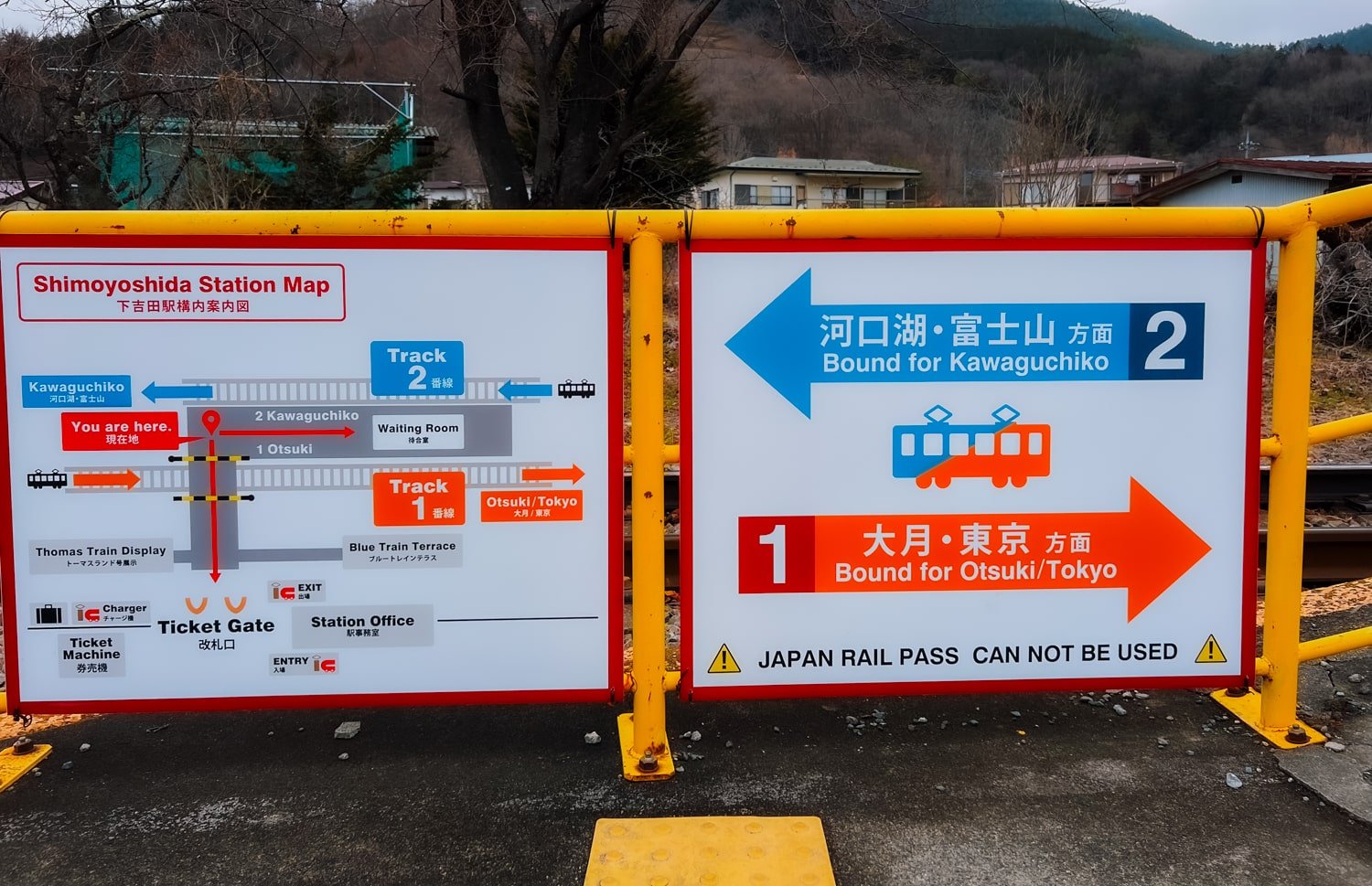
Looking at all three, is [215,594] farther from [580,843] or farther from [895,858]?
[895,858]

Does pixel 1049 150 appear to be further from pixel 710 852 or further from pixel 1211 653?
pixel 710 852

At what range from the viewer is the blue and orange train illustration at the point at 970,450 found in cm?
314

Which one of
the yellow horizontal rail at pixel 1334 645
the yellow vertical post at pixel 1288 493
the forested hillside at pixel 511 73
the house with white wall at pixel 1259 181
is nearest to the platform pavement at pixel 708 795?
the yellow vertical post at pixel 1288 493

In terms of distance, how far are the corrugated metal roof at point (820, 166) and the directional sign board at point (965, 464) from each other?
68.4m

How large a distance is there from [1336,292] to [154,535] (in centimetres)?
1743

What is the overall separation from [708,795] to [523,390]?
1354 mm

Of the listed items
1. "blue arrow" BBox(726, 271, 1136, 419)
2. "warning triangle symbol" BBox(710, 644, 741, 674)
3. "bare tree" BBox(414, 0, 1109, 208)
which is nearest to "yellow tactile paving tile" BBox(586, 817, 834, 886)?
"warning triangle symbol" BBox(710, 644, 741, 674)

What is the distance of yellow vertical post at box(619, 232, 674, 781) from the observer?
3043 millimetres

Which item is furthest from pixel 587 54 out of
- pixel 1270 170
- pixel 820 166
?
pixel 820 166

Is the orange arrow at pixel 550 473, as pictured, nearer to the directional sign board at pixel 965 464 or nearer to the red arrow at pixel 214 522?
the directional sign board at pixel 965 464

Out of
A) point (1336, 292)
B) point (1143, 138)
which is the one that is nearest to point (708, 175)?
point (1336, 292)

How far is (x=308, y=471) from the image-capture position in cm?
306

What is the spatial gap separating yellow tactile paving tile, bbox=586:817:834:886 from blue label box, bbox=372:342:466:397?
4.48 ft

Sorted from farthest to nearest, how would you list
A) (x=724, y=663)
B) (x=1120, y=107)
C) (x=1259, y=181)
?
1. (x=1120, y=107)
2. (x=1259, y=181)
3. (x=724, y=663)
